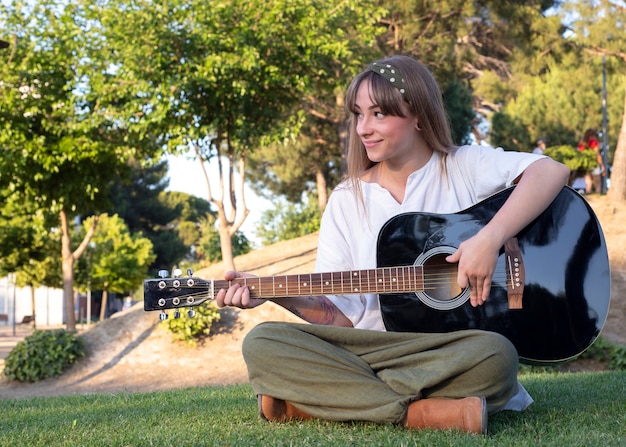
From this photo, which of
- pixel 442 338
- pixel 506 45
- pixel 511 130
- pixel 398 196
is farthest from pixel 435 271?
pixel 506 45

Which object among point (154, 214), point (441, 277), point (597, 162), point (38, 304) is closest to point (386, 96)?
point (441, 277)

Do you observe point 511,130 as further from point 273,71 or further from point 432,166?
point 432,166

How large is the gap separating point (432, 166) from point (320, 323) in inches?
36.4

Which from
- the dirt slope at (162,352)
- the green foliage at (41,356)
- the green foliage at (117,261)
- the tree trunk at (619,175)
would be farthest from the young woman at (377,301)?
the green foliage at (117,261)

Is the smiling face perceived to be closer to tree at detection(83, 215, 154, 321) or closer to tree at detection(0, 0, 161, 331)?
tree at detection(0, 0, 161, 331)

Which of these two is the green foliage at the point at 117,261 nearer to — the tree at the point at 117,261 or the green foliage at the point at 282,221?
the tree at the point at 117,261

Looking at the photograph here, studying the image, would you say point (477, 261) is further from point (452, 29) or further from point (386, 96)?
point (452, 29)

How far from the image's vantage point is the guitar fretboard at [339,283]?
128 inches

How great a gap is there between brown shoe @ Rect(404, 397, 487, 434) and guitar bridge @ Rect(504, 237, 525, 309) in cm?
45

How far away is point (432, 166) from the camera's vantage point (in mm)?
3662

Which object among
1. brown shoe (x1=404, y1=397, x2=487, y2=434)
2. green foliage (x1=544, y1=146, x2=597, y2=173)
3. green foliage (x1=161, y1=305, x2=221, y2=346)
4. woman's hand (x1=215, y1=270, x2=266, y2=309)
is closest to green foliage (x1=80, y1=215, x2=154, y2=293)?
green foliage (x1=161, y1=305, x2=221, y2=346)

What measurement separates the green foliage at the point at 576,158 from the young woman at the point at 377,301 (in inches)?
570

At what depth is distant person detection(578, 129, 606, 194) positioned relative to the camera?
59.7 ft

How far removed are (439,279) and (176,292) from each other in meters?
1.20
